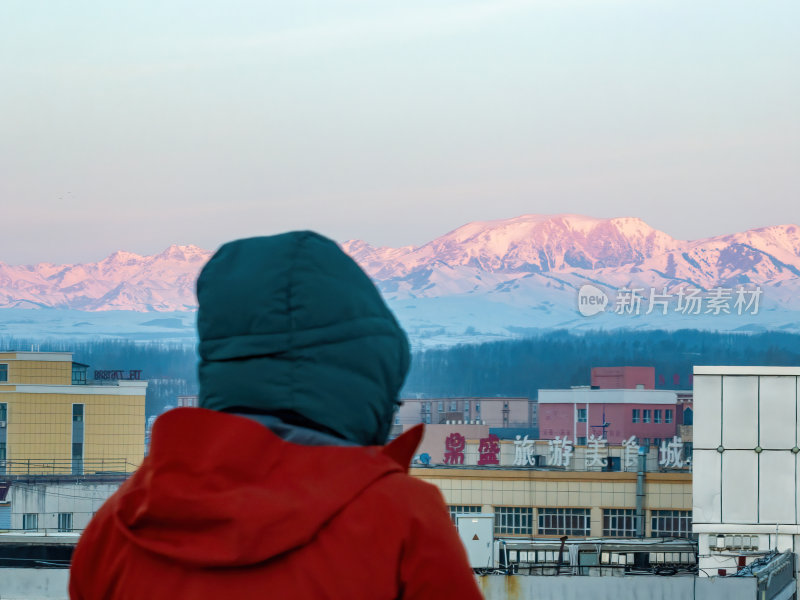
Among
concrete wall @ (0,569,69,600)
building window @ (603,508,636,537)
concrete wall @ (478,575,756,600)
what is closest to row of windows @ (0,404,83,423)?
building window @ (603,508,636,537)

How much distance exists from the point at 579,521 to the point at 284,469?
47.6 m

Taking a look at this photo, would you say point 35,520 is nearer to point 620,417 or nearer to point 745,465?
point 745,465

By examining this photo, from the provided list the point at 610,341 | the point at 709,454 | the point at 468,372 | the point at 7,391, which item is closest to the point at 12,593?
the point at 709,454

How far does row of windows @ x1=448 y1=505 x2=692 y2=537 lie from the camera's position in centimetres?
4609

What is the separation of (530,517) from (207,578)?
46542 millimetres

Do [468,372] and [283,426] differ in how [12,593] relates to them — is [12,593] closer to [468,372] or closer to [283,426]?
[283,426]

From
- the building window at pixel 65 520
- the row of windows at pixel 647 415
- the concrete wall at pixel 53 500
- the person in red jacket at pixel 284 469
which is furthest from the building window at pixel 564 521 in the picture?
the person in red jacket at pixel 284 469

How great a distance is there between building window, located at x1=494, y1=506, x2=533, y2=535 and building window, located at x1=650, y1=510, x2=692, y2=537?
16.8ft

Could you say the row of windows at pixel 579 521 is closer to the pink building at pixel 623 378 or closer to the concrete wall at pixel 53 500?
the concrete wall at pixel 53 500

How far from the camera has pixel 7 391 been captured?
2490 inches

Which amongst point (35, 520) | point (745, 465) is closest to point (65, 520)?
point (35, 520)

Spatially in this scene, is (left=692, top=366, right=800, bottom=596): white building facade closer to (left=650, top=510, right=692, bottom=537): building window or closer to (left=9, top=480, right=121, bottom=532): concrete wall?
(left=650, top=510, right=692, bottom=537): building window

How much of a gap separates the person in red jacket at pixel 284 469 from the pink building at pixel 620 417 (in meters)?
71.0

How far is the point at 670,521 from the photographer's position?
47.2 m
